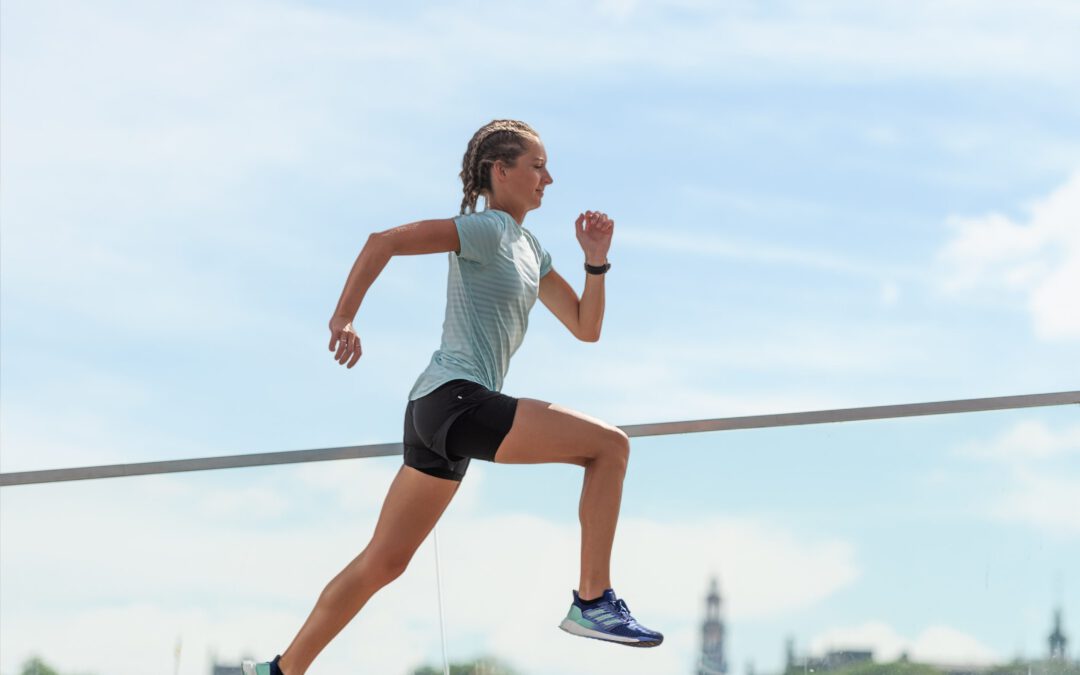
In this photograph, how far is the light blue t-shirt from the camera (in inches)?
121

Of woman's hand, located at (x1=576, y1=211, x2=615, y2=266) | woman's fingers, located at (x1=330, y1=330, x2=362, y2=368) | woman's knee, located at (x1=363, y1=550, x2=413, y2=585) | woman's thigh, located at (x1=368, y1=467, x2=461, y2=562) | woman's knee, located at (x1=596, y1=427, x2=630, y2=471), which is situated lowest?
woman's knee, located at (x1=363, y1=550, x2=413, y2=585)

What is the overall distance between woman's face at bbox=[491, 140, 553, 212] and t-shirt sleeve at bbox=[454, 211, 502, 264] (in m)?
0.15

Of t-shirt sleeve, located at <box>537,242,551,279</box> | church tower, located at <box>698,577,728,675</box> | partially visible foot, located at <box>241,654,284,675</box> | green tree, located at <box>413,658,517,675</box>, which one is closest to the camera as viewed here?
partially visible foot, located at <box>241,654,284,675</box>

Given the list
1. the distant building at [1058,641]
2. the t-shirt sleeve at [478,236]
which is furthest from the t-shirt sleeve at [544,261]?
the distant building at [1058,641]

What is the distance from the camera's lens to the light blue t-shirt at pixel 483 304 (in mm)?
3082

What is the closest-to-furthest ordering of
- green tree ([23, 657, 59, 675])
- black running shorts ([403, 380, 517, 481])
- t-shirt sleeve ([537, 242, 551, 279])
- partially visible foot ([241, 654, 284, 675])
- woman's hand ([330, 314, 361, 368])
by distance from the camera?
woman's hand ([330, 314, 361, 368])
black running shorts ([403, 380, 517, 481])
partially visible foot ([241, 654, 284, 675])
t-shirt sleeve ([537, 242, 551, 279])
green tree ([23, 657, 59, 675])

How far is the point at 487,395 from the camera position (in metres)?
2.99

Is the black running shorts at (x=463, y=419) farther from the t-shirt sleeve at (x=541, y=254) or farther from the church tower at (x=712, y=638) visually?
the church tower at (x=712, y=638)

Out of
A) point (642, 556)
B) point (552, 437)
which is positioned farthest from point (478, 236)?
point (642, 556)

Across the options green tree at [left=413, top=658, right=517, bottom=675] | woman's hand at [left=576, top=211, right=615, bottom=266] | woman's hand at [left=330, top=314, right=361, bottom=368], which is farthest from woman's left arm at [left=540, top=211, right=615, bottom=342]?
green tree at [left=413, top=658, right=517, bottom=675]

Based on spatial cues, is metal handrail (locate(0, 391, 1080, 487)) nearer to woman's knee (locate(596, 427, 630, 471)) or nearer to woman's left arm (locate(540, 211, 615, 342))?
woman's left arm (locate(540, 211, 615, 342))

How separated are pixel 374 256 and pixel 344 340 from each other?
0.21 metres

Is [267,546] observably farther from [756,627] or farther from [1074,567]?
[1074,567]

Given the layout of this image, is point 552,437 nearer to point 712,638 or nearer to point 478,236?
point 478,236
